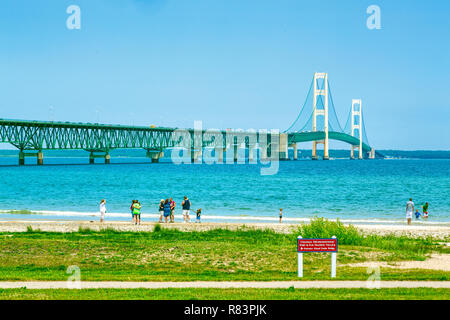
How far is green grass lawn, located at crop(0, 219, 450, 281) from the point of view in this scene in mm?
13570

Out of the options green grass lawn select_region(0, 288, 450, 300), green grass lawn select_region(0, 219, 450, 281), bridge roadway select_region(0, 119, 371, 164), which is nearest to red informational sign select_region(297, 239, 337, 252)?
green grass lawn select_region(0, 219, 450, 281)

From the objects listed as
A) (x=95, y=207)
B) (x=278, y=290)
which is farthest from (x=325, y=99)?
(x=278, y=290)

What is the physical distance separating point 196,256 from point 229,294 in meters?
6.11

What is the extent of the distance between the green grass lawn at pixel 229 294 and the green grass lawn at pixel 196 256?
1.88 metres

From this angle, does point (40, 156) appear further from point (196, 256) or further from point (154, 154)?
point (196, 256)

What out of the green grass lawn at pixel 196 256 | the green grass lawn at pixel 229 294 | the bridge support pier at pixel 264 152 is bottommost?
the green grass lawn at pixel 196 256

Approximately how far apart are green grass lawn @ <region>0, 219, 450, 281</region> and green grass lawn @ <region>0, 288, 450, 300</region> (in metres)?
1.88

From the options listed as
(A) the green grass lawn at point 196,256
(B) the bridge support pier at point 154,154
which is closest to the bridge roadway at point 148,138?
(B) the bridge support pier at point 154,154

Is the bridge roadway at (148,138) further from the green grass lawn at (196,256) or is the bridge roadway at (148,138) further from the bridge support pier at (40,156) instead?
the green grass lawn at (196,256)

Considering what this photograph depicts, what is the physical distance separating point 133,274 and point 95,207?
1226 inches

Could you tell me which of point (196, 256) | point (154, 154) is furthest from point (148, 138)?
point (196, 256)

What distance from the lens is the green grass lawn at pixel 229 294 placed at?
10070mm

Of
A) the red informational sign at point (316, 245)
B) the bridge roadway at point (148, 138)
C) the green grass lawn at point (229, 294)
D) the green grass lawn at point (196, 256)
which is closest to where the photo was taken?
the green grass lawn at point (229, 294)

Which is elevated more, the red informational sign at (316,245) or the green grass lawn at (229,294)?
the red informational sign at (316,245)
